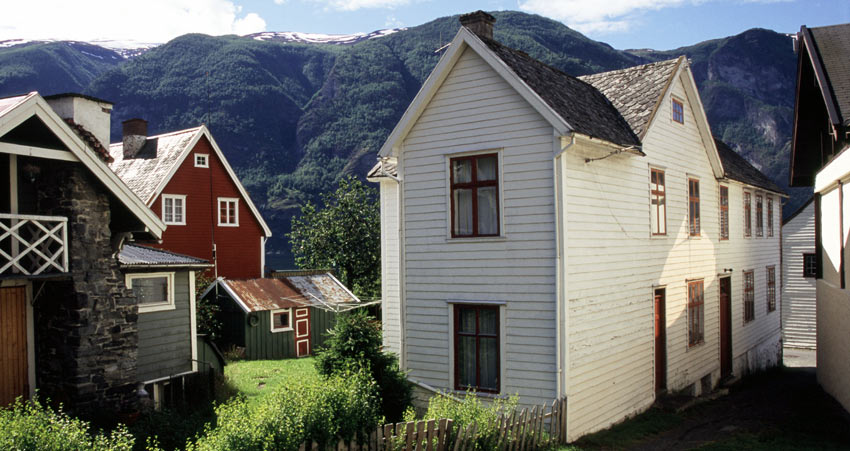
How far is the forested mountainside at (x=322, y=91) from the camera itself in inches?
5566

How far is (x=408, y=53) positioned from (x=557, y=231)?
170 metres

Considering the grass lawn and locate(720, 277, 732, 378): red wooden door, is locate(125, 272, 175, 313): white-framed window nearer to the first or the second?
the grass lawn

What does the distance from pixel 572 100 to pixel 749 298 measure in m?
14.5

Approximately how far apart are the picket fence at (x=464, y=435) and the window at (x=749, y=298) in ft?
48.9

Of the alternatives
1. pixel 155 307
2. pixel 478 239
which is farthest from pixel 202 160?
pixel 478 239

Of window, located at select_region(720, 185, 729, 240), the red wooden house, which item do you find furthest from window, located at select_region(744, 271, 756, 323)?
the red wooden house

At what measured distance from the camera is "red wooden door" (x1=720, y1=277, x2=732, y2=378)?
21.9 metres

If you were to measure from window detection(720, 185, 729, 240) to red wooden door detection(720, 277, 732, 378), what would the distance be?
158 centimetres

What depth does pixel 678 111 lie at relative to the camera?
1850cm

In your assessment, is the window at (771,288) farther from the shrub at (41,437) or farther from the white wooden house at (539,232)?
the shrub at (41,437)

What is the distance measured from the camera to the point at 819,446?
1277 centimetres

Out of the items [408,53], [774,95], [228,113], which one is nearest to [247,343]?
[228,113]

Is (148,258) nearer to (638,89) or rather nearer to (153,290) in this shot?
(153,290)

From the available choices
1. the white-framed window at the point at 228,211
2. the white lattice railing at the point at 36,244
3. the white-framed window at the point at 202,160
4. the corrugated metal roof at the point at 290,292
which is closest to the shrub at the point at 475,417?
the white lattice railing at the point at 36,244
